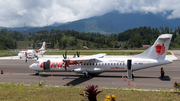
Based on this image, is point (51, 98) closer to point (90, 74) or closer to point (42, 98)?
point (42, 98)

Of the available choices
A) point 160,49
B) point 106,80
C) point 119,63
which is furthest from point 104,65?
point 160,49

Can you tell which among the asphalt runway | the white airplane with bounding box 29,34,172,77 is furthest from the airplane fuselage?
the asphalt runway

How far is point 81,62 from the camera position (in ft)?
83.3

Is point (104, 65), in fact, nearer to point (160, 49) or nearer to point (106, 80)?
point (106, 80)

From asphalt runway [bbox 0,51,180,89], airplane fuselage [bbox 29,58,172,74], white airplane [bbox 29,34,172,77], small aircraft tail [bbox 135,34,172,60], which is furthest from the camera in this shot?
airplane fuselage [bbox 29,58,172,74]

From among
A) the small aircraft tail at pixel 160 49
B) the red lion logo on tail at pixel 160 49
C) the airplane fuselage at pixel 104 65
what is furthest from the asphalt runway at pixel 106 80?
the red lion logo on tail at pixel 160 49

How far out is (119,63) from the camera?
24.9m

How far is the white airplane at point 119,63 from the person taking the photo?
23812 millimetres

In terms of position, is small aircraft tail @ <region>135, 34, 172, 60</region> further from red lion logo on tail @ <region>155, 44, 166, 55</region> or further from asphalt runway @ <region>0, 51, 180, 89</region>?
asphalt runway @ <region>0, 51, 180, 89</region>

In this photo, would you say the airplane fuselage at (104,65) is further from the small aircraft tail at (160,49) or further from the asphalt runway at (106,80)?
the asphalt runway at (106,80)

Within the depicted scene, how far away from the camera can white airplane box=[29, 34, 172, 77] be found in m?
23.8

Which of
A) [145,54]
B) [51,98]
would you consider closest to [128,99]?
[51,98]

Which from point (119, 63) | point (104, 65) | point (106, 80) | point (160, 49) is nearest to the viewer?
point (106, 80)

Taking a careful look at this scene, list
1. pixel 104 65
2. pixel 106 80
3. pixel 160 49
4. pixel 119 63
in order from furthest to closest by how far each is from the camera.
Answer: pixel 104 65
pixel 119 63
pixel 160 49
pixel 106 80
